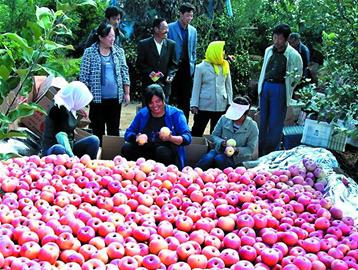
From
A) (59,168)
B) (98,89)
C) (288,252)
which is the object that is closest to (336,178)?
(288,252)

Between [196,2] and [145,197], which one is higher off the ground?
[196,2]

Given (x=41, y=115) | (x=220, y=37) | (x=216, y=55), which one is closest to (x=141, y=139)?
(x=41, y=115)

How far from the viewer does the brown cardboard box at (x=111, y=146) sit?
494 centimetres

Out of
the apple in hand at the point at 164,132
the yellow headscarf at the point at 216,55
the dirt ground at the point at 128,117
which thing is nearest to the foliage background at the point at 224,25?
the dirt ground at the point at 128,117

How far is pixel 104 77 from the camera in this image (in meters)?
5.43

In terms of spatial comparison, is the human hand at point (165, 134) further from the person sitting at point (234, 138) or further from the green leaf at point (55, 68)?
the green leaf at point (55, 68)

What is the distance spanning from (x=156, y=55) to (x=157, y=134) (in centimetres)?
140

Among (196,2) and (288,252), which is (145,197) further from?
(196,2)

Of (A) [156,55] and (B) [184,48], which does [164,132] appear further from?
(B) [184,48]

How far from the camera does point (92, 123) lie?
18.3 ft

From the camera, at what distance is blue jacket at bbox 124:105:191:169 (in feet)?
15.9

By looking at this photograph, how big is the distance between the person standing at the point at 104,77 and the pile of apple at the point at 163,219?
1542 millimetres

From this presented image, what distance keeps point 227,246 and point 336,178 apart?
1293 mm

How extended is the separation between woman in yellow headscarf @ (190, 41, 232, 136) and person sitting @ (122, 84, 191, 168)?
1.02 metres
